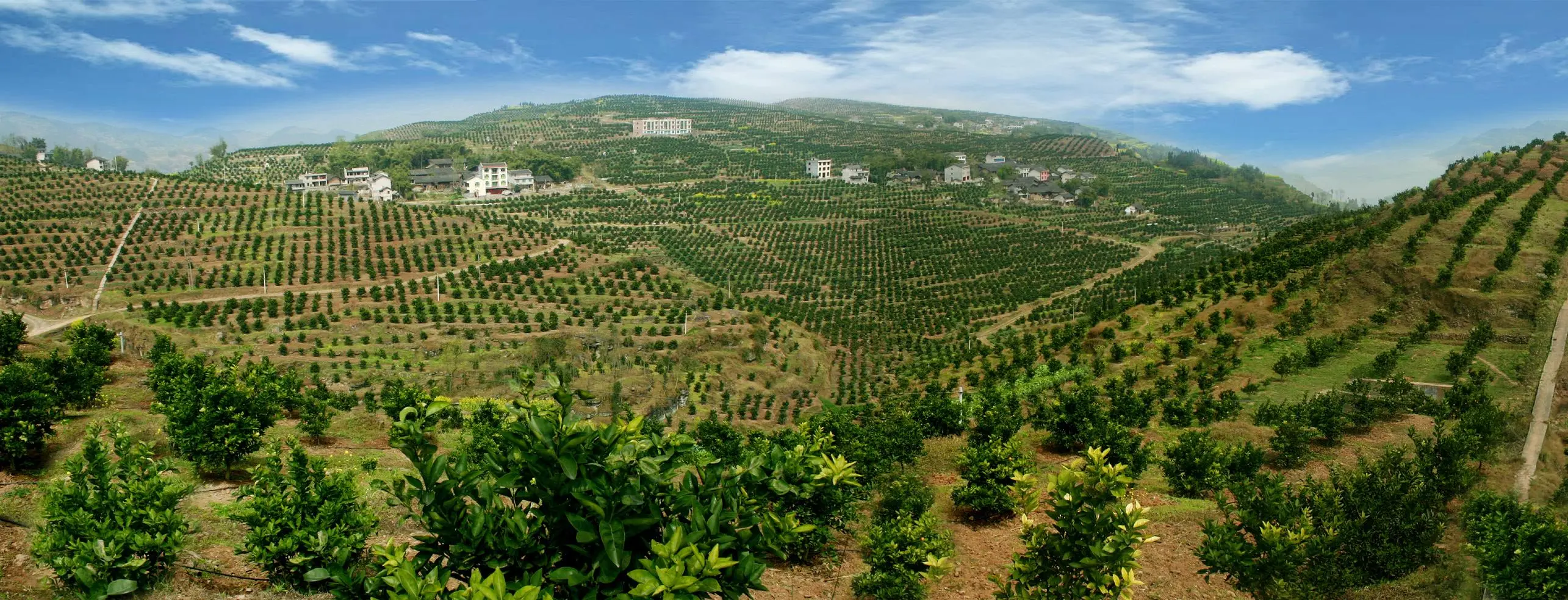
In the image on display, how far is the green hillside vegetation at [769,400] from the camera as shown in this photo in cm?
369

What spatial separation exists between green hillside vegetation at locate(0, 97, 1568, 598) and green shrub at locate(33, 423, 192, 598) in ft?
0.10

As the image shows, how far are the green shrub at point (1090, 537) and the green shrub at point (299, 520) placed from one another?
5.30 metres

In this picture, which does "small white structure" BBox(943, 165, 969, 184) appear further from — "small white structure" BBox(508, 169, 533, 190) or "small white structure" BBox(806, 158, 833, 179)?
"small white structure" BBox(508, 169, 533, 190)

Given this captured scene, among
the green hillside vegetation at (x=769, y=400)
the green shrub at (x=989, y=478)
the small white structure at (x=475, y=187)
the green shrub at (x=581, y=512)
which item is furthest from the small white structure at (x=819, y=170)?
the green shrub at (x=581, y=512)

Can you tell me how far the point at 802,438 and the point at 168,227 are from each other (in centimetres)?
5214

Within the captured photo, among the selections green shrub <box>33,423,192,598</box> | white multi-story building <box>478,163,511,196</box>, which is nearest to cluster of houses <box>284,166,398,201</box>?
white multi-story building <box>478,163,511,196</box>

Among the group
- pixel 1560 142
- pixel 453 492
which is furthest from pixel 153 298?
pixel 1560 142

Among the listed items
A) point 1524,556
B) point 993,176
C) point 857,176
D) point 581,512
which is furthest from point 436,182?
point 1524,556

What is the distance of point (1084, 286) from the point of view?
158ft

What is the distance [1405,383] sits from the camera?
15227 millimetres

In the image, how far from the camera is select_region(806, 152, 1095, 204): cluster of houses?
291 feet

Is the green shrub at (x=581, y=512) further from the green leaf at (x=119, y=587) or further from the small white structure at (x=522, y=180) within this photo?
the small white structure at (x=522, y=180)

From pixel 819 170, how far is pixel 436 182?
50992 millimetres

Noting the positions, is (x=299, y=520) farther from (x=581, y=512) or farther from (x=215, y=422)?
(x=215, y=422)
